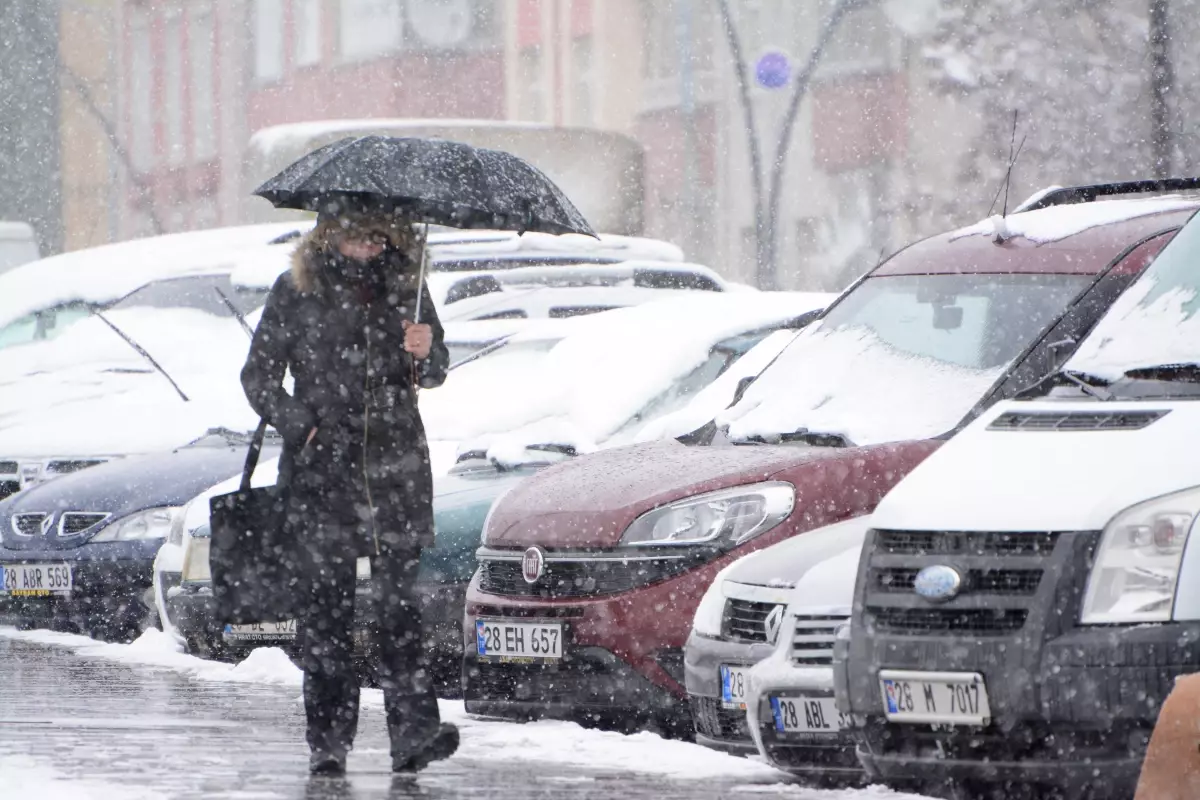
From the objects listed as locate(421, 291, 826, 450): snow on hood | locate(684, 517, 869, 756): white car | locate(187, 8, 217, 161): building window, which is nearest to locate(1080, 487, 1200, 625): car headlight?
locate(684, 517, 869, 756): white car

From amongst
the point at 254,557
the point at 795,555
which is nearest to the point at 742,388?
the point at 795,555

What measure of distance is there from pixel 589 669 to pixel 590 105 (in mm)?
32947

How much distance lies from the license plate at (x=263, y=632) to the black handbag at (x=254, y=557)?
2.79m

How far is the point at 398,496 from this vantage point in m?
7.52

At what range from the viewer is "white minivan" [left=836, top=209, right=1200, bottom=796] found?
5680mm

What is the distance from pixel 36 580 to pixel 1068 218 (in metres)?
5.84

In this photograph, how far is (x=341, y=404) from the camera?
7559 mm

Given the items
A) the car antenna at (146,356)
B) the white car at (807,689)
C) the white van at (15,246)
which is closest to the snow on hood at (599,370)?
the car antenna at (146,356)

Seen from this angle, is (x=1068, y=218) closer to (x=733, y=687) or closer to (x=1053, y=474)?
(x=733, y=687)

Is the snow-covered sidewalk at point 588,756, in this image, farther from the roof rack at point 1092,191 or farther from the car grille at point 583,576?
the roof rack at point 1092,191

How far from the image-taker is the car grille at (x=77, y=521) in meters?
12.4

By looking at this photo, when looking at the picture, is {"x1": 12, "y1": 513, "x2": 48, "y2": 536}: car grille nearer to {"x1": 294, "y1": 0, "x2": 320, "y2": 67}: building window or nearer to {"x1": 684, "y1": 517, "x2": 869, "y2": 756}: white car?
{"x1": 684, "y1": 517, "x2": 869, "y2": 756}: white car

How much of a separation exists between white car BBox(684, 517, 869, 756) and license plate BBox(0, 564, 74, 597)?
560 centimetres

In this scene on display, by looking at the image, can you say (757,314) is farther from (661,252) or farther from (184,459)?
(661,252)
